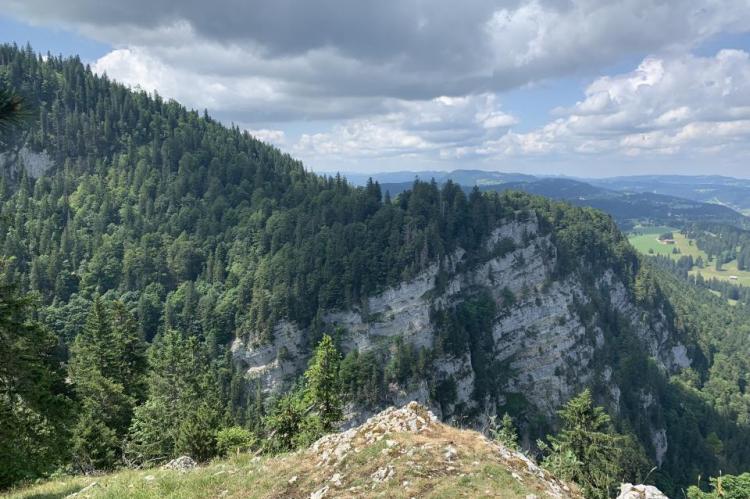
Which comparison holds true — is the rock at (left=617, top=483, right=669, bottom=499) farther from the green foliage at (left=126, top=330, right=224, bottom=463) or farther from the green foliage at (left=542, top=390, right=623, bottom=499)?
the green foliage at (left=126, top=330, right=224, bottom=463)

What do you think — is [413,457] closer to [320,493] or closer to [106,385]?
[320,493]

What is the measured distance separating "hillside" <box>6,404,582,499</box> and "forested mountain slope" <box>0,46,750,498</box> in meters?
73.5

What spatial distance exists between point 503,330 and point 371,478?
120 meters

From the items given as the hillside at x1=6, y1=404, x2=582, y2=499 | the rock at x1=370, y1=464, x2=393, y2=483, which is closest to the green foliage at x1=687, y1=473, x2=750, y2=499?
the hillside at x1=6, y1=404, x2=582, y2=499

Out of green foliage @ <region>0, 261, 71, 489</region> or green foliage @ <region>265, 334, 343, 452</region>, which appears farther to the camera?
green foliage @ <region>265, 334, 343, 452</region>

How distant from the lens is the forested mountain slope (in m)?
113

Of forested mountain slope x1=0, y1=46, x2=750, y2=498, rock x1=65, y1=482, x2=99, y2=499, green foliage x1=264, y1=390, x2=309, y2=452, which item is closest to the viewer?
rock x1=65, y1=482, x2=99, y2=499

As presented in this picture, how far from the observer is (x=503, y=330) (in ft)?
427

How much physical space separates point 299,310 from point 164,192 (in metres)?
85.9

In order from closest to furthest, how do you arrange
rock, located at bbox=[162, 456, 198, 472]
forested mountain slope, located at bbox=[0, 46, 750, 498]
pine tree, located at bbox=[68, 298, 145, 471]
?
rock, located at bbox=[162, 456, 198, 472]
pine tree, located at bbox=[68, 298, 145, 471]
forested mountain slope, located at bbox=[0, 46, 750, 498]

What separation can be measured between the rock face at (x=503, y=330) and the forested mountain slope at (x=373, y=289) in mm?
478

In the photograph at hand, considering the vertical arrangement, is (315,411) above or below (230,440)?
below

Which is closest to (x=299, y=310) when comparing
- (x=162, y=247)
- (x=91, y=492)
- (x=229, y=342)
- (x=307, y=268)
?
(x=307, y=268)

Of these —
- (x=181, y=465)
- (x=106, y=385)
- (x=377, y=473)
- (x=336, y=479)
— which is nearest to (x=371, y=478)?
(x=377, y=473)
